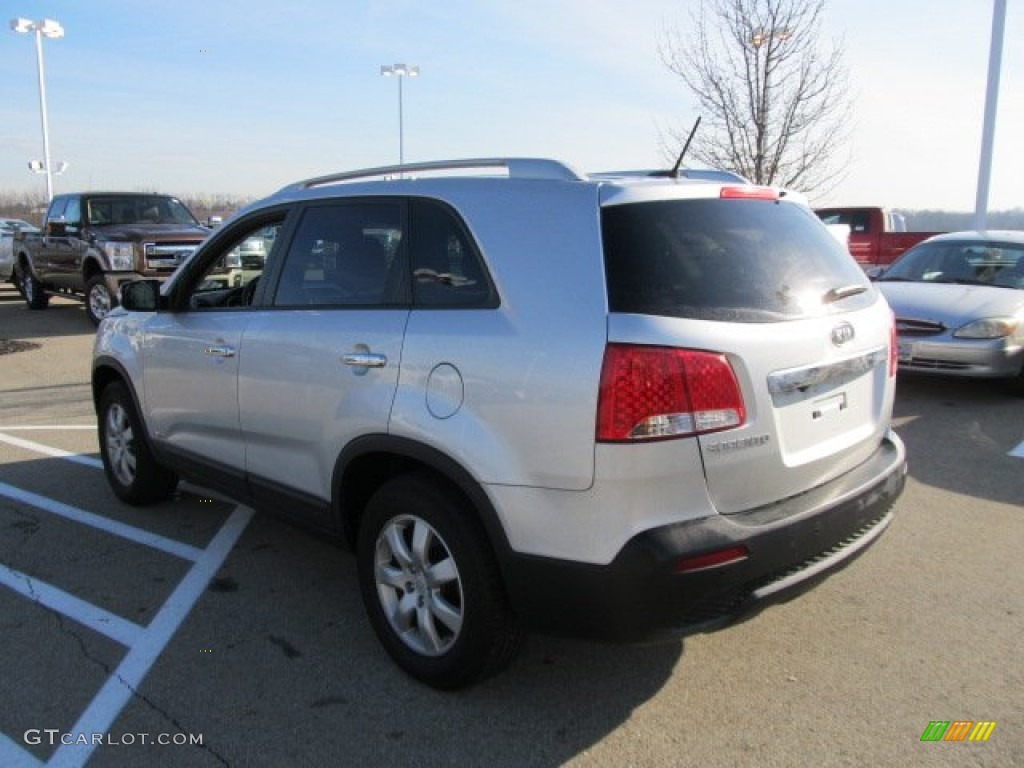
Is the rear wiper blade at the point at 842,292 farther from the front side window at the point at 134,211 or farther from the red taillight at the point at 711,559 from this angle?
the front side window at the point at 134,211

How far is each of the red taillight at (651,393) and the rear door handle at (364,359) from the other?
0.94 meters

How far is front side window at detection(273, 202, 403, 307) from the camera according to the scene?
3.24 meters

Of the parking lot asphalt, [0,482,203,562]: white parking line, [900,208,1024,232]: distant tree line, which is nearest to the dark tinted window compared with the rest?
the parking lot asphalt

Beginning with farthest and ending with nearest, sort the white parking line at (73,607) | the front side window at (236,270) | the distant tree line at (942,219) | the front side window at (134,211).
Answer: the distant tree line at (942,219), the front side window at (134,211), the front side window at (236,270), the white parking line at (73,607)

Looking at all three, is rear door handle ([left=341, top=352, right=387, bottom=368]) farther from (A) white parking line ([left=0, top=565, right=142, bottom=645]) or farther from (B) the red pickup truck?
(B) the red pickup truck

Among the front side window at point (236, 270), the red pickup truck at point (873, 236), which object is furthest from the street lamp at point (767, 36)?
the front side window at point (236, 270)

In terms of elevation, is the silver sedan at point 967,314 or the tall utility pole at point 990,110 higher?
the tall utility pole at point 990,110

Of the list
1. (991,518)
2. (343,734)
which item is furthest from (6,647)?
(991,518)

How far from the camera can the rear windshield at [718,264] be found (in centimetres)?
256

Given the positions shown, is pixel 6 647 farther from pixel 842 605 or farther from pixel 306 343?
pixel 842 605

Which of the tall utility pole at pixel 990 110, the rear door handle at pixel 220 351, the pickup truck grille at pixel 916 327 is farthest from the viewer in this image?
the tall utility pole at pixel 990 110

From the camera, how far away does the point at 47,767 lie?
8.70 ft

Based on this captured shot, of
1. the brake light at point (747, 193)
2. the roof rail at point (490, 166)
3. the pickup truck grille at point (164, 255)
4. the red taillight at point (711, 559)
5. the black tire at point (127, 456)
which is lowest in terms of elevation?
the black tire at point (127, 456)

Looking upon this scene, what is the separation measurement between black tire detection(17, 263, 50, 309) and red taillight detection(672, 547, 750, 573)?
16.2 m
